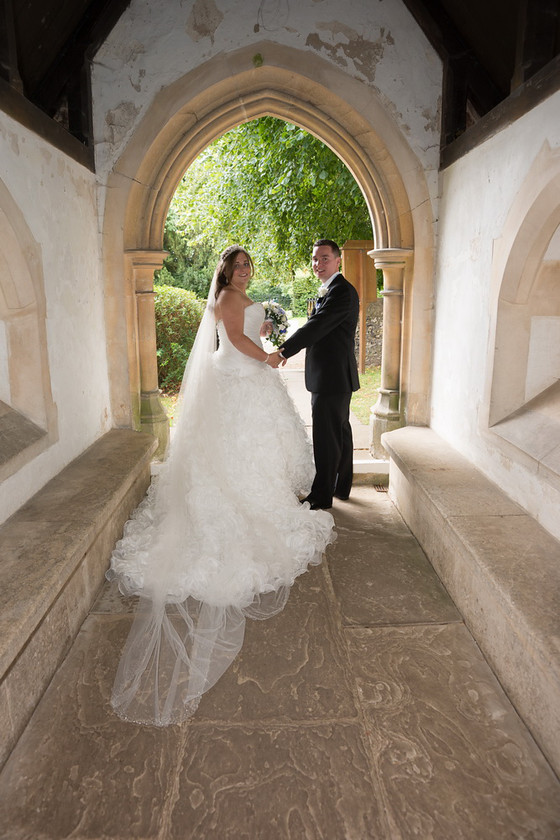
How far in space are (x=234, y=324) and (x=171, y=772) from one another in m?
2.40

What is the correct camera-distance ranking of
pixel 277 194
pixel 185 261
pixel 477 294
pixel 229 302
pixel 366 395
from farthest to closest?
pixel 185 261, pixel 366 395, pixel 277 194, pixel 229 302, pixel 477 294

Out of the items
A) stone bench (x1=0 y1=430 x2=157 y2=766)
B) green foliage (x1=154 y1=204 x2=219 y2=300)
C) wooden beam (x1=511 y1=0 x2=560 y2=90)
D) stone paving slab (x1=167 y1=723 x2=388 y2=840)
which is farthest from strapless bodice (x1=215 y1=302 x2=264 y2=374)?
green foliage (x1=154 y1=204 x2=219 y2=300)

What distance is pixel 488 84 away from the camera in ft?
12.9

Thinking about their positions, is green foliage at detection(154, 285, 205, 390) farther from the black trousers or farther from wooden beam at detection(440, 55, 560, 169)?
wooden beam at detection(440, 55, 560, 169)

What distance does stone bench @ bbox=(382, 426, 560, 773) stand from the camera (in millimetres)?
1917

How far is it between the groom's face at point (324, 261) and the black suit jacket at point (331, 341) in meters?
0.08

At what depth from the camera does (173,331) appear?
9.98 meters

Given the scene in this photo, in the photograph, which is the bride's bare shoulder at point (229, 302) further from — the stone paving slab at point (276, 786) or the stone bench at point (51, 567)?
the stone paving slab at point (276, 786)

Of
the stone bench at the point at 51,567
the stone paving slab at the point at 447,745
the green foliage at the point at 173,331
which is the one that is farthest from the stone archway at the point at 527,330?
the green foliage at the point at 173,331

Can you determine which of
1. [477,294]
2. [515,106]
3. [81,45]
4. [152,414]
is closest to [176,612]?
[152,414]

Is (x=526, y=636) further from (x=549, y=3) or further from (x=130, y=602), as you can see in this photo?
(x=549, y=3)

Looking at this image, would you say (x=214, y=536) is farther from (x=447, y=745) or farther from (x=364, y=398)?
(x=364, y=398)

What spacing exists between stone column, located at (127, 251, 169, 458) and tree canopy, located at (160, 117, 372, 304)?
3.37 metres

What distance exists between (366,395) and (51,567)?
682cm
